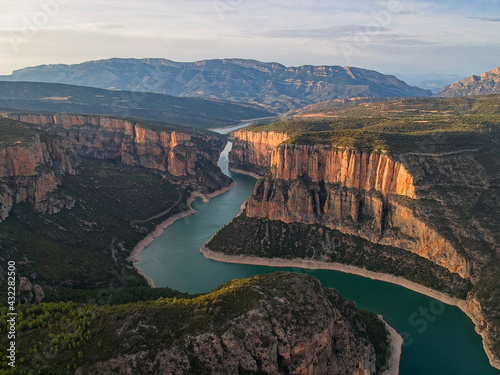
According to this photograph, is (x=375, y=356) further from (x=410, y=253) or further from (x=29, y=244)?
(x=29, y=244)

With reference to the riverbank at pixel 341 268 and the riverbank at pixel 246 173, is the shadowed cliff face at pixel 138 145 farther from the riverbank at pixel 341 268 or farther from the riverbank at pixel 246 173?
the riverbank at pixel 341 268

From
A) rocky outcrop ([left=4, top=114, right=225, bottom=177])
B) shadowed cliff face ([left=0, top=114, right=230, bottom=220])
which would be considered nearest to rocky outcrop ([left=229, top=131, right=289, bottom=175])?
shadowed cliff face ([left=0, top=114, right=230, bottom=220])

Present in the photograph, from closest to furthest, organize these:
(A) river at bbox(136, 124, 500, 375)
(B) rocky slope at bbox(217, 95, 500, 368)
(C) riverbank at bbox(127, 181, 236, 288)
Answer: (A) river at bbox(136, 124, 500, 375) → (B) rocky slope at bbox(217, 95, 500, 368) → (C) riverbank at bbox(127, 181, 236, 288)

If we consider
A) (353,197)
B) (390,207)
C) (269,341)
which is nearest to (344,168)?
(353,197)

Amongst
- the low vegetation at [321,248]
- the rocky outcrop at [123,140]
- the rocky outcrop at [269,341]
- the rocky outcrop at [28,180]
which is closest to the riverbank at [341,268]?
the low vegetation at [321,248]

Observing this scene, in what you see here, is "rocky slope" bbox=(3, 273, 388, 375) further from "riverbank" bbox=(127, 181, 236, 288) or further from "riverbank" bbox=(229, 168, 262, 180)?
"riverbank" bbox=(229, 168, 262, 180)

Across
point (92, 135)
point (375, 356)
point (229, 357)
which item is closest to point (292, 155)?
point (375, 356)
